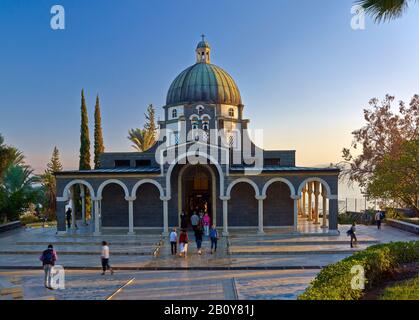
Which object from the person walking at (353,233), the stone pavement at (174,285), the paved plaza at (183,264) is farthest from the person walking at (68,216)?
the person walking at (353,233)

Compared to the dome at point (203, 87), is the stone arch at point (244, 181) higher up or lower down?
lower down

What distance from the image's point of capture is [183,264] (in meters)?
18.3

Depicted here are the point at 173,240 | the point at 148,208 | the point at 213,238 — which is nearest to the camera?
the point at 173,240

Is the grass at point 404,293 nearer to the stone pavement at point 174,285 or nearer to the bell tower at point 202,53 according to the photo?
the stone pavement at point 174,285

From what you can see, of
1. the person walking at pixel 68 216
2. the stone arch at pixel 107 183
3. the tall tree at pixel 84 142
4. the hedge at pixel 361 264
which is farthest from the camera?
the tall tree at pixel 84 142

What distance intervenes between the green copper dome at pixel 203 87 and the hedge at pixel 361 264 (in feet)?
69.9

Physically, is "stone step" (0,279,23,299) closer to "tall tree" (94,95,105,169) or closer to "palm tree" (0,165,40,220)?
"palm tree" (0,165,40,220)

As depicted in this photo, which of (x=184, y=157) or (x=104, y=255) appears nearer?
(x=104, y=255)

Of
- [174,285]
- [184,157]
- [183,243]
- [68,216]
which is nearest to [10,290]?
[174,285]

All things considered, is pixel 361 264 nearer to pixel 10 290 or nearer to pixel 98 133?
pixel 10 290

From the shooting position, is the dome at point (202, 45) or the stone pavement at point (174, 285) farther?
the dome at point (202, 45)

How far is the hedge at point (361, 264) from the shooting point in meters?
9.58

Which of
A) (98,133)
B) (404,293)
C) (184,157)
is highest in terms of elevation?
(98,133)

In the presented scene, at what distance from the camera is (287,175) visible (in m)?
27.0
